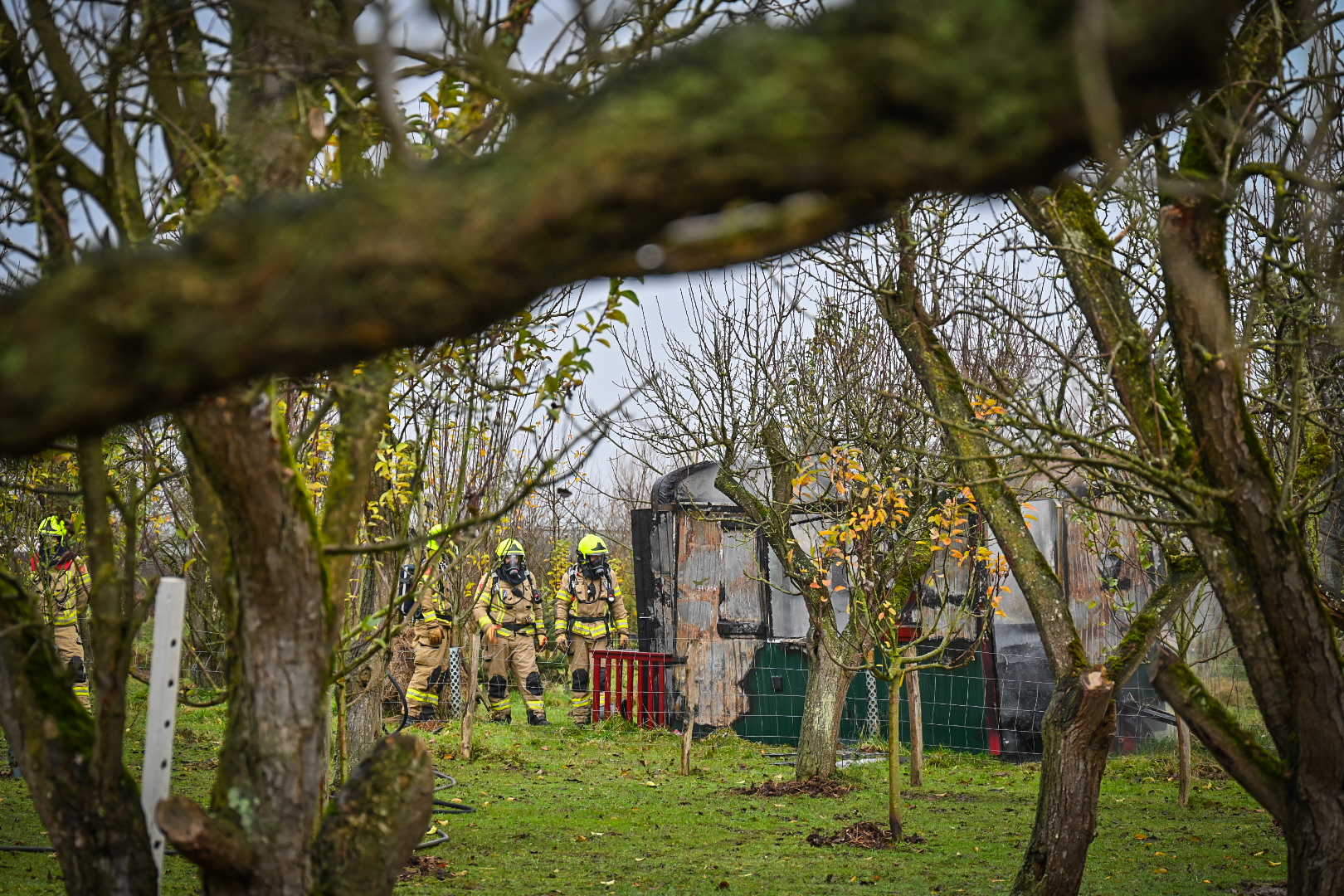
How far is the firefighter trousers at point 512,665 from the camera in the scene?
15.0m

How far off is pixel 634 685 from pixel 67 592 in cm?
713

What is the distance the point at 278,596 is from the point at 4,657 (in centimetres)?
74

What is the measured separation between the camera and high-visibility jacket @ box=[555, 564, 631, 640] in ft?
51.3

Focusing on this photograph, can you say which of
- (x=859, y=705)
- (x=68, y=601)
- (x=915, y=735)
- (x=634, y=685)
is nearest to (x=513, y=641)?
(x=634, y=685)

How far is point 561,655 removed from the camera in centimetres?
2067

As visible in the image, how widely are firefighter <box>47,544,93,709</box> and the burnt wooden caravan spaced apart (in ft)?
18.9

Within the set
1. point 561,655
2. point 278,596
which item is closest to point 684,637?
point 561,655

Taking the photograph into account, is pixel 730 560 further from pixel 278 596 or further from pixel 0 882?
pixel 278 596

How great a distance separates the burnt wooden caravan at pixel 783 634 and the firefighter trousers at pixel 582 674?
34.8 inches

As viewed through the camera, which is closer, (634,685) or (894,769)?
(894,769)

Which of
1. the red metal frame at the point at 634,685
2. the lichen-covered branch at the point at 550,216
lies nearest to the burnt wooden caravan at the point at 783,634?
the red metal frame at the point at 634,685

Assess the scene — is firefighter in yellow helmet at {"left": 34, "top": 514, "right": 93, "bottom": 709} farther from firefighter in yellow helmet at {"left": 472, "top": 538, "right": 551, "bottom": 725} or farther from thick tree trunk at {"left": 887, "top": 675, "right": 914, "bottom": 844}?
thick tree trunk at {"left": 887, "top": 675, "right": 914, "bottom": 844}

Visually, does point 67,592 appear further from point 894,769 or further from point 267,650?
point 267,650

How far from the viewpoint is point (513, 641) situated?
1516cm
